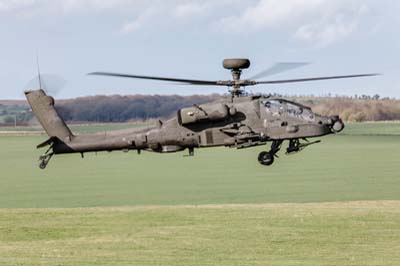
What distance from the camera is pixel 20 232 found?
5619 cm

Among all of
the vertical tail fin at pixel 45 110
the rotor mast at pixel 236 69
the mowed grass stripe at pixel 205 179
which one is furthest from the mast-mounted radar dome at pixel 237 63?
the mowed grass stripe at pixel 205 179

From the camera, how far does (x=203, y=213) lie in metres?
64.1

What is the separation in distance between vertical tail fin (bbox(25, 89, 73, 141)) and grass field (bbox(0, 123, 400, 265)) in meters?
6.84

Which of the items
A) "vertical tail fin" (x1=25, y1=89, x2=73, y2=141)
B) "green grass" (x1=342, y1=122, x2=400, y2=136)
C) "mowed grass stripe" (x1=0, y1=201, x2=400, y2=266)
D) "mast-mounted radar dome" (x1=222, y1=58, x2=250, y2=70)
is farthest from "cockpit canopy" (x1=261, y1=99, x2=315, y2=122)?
"green grass" (x1=342, y1=122, x2=400, y2=136)

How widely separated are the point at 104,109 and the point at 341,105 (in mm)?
39650

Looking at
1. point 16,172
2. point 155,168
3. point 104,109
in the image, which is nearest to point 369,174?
point 155,168

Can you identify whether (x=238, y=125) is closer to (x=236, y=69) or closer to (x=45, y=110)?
(x=236, y=69)

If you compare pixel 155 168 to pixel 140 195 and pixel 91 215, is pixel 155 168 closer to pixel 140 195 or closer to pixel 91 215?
pixel 140 195

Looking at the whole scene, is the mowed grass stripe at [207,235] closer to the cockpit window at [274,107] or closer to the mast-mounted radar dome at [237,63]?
the cockpit window at [274,107]

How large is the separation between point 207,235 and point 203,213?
9.11 metres

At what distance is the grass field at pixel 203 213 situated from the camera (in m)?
48.1

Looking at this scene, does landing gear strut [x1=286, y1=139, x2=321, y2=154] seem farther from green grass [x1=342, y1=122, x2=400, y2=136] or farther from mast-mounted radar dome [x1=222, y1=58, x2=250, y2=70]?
green grass [x1=342, y1=122, x2=400, y2=136]

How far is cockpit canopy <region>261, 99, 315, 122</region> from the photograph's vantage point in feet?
116

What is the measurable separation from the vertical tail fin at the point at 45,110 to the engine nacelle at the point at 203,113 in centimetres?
594
